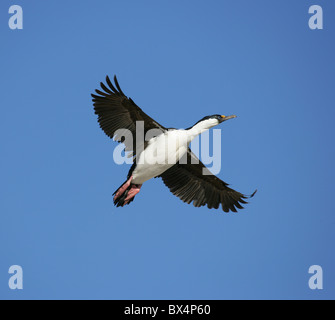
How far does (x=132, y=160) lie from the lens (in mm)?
14203

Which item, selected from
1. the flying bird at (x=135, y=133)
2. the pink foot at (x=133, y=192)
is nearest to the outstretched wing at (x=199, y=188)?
the flying bird at (x=135, y=133)

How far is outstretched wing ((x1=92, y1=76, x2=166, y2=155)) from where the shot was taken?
1368cm

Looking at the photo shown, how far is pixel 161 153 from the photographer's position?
1384 cm

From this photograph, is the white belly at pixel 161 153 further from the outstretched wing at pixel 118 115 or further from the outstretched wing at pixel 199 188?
the outstretched wing at pixel 199 188

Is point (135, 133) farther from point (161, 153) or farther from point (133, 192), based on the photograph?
point (133, 192)

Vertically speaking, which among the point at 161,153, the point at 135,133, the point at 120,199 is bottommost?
the point at 120,199

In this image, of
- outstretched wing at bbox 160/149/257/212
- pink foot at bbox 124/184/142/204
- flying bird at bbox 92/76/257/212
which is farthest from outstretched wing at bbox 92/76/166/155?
outstretched wing at bbox 160/149/257/212

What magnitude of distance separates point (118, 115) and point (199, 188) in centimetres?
302

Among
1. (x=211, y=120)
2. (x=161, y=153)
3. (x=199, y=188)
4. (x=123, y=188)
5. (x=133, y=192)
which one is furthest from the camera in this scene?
(x=199, y=188)

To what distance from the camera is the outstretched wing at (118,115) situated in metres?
13.7

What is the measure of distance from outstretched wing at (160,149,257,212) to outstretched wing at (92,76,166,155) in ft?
5.43

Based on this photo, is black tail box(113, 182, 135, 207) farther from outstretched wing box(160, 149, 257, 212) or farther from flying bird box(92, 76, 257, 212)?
outstretched wing box(160, 149, 257, 212)

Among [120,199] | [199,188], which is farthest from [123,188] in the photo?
[199,188]

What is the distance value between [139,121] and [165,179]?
83.8 inches
